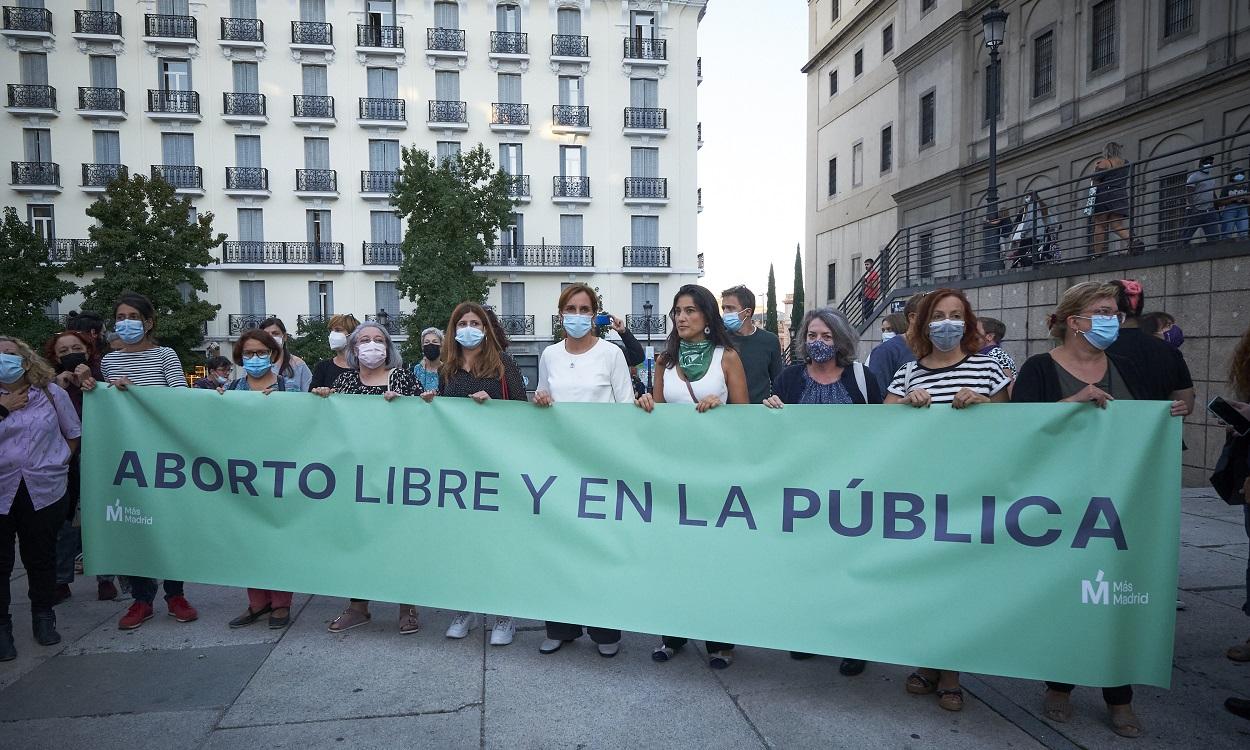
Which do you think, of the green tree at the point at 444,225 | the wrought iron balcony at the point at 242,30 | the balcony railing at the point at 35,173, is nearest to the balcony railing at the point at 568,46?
the green tree at the point at 444,225

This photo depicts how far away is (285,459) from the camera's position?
4.55 metres

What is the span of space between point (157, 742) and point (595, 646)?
212cm

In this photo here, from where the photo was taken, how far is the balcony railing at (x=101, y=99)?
36.4 meters

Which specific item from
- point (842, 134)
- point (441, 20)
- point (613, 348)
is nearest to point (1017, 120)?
point (842, 134)

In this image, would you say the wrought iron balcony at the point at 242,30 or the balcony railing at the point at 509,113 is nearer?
the wrought iron balcony at the point at 242,30

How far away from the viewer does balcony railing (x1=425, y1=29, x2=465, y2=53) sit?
38156 mm

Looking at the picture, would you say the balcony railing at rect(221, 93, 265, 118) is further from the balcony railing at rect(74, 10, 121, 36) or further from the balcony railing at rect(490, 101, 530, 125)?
the balcony railing at rect(490, 101, 530, 125)

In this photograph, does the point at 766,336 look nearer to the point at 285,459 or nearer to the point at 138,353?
the point at 285,459

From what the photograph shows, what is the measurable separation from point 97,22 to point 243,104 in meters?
7.59

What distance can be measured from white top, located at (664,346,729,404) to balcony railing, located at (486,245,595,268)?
35688 millimetres

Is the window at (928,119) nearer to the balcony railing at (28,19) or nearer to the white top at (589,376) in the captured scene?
the white top at (589,376)

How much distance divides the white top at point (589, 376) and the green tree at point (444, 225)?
28.7 metres

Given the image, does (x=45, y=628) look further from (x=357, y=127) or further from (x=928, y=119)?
(x=357, y=127)

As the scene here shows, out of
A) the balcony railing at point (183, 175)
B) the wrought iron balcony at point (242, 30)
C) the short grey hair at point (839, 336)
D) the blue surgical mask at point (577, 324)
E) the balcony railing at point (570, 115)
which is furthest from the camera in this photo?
the balcony railing at point (570, 115)
